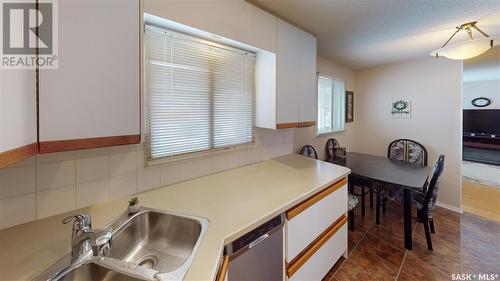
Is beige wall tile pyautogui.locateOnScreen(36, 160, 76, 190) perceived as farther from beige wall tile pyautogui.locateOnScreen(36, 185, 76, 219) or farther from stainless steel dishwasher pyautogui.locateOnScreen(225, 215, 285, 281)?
stainless steel dishwasher pyautogui.locateOnScreen(225, 215, 285, 281)

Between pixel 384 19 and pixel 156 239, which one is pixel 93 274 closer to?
pixel 156 239

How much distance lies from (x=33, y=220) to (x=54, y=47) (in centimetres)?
81

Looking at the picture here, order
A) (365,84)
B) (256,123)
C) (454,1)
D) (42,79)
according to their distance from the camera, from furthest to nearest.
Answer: (365,84), (256,123), (454,1), (42,79)

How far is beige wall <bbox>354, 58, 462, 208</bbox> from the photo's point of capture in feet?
9.62

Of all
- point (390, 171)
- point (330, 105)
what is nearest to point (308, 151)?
point (390, 171)

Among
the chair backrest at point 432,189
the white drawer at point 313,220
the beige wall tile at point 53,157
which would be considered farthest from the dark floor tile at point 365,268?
the beige wall tile at point 53,157

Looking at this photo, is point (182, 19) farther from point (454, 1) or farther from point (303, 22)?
point (454, 1)

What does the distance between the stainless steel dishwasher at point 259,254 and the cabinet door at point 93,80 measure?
0.71 m

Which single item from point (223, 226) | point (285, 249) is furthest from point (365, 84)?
point (223, 226)

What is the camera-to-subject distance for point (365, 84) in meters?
3.81

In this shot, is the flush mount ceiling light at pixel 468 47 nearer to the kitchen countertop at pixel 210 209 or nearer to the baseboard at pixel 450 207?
the kitchen countertop at pixel 210 209

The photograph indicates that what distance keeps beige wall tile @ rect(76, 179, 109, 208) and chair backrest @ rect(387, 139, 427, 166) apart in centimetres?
372

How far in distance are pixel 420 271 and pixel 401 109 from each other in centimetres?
246

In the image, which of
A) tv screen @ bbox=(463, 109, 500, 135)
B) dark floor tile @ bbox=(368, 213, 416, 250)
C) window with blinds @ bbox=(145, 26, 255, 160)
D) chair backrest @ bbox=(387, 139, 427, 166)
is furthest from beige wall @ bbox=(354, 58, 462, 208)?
tv screen @ bbox=(463, 109, 500, 135)
